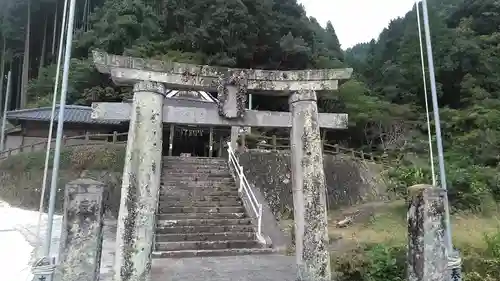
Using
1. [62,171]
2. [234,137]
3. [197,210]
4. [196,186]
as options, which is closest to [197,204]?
[197,210]

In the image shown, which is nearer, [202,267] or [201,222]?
[202,267]

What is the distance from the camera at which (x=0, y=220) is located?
13.6 metres

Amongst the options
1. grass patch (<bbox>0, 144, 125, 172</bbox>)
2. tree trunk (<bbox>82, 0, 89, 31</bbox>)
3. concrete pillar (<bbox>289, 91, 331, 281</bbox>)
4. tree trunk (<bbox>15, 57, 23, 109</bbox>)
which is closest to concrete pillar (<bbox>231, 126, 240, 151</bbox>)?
grass patch (<bbox>0, 144, 125, 172</bbox>)

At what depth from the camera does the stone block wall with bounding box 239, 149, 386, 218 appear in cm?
1678

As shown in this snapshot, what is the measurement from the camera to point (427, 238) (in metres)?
5.34

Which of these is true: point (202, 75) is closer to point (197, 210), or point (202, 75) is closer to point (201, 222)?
point (201, 222)

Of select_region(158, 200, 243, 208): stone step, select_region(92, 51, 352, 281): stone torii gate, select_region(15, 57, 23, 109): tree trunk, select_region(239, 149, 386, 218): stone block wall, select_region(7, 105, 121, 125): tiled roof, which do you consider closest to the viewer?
select_region(92, 51, 352, 281): stone torii gate

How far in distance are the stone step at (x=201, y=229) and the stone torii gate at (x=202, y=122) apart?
5.23 meters

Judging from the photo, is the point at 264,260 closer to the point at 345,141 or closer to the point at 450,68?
the point at 345,141

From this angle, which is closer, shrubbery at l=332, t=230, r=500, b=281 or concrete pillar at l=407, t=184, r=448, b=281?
concrete pillar at l=407, t=184, r=448, b=281

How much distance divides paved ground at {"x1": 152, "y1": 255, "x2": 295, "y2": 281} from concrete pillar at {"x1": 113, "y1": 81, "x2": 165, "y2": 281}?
2.49 meters

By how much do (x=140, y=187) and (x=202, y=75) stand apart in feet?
6.98

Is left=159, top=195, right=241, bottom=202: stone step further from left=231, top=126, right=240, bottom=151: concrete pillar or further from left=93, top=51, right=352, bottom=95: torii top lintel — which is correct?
left=93, top=51, right=352, bottom=95: torii top lintel

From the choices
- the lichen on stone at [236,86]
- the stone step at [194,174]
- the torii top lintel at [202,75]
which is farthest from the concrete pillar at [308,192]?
the stone step at [194,174]
